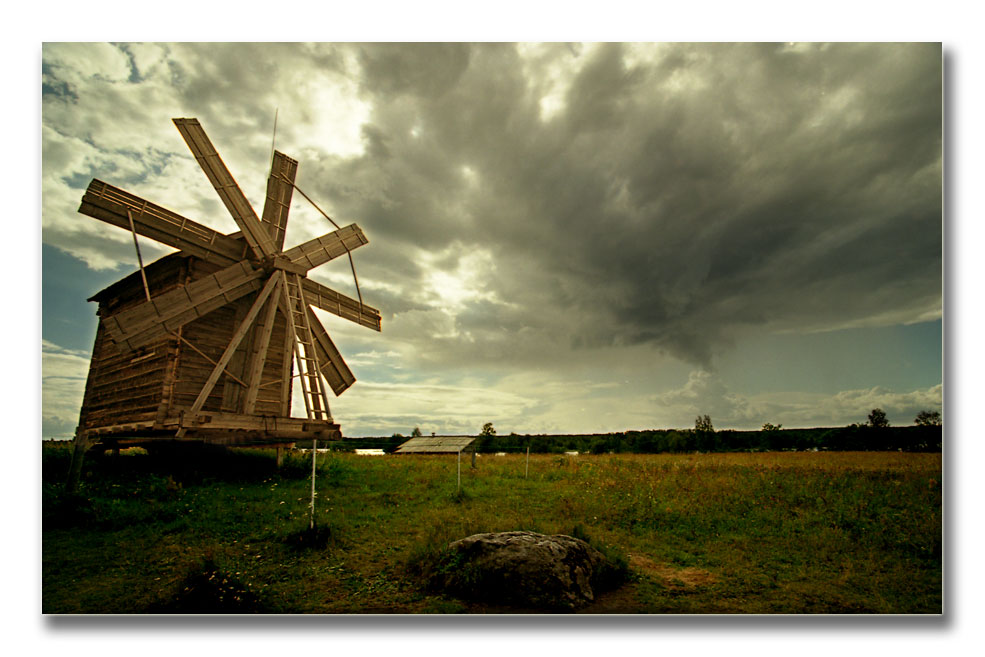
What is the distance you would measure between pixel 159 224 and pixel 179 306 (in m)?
1.92

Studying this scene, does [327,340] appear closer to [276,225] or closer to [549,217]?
[276,225]

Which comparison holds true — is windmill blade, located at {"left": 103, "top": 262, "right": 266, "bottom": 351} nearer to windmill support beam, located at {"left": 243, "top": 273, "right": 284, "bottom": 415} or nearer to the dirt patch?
windmill support beam, located at {"left": 243, "top": 273, "right": 284, "bottom": 415}

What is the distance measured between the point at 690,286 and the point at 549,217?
2970 millimetres

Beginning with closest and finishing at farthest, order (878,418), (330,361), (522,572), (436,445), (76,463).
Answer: (522,572) < (878,418) < (76,463) < (330,361) < (436,445)

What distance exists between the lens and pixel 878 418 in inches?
342

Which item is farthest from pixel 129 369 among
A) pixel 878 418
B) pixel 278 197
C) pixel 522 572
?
pixel 878 418

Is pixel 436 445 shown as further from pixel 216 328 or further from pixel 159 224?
pixel 159 224

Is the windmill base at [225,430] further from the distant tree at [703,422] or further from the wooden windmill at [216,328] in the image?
the distant tree at [703,422]

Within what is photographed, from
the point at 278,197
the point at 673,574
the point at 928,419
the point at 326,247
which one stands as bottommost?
the point at 673,574

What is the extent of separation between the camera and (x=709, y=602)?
652 centimetres

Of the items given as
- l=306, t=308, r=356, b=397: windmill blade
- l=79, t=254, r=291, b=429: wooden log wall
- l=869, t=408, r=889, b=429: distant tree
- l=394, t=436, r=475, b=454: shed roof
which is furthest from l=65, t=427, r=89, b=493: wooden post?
l=869, t=408, r=889, b=429: distant tree

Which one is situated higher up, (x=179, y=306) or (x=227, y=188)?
(x=227, y=188)

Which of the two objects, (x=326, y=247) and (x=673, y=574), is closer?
(x=673, y=574)
